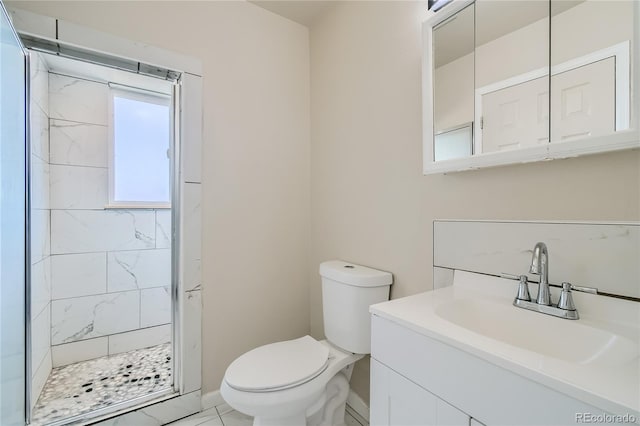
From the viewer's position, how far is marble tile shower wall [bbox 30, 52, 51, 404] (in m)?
1.59

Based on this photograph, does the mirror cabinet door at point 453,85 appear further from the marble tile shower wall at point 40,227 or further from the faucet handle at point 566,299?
the marble tile shower wall at point 40,227

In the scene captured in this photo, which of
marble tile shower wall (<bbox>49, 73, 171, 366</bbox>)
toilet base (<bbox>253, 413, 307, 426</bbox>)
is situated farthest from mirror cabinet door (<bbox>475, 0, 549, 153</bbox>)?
marble tile shower wall (<bbox>49, 73, 171, 366</bbox>)

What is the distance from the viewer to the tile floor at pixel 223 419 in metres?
1.46

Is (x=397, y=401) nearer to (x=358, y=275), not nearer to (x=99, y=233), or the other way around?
(x=358, y=275)

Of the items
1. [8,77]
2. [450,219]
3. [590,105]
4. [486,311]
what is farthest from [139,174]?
[590,105]

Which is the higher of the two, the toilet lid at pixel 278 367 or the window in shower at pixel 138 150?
the window in shower at pixel 138 150

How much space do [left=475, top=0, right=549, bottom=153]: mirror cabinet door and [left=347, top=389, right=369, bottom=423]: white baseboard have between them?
1.34 meters

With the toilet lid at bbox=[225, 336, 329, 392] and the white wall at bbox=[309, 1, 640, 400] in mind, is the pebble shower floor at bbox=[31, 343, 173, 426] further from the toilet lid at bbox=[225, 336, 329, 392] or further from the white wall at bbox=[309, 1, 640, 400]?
the white wall at bbox=[309, 1, 640, 400]

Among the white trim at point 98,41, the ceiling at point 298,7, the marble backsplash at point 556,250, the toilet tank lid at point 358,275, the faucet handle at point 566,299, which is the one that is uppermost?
the ceiling at point 298,7

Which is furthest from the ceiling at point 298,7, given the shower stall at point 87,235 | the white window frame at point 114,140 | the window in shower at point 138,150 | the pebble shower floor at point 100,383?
the pebble shower floor at point 100,383

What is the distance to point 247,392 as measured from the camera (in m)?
1.06

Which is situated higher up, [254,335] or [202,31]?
[202,31]

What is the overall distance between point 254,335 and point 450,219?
131 centimetres

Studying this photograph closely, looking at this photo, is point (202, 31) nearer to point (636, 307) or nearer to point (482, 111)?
point (482, 111)
